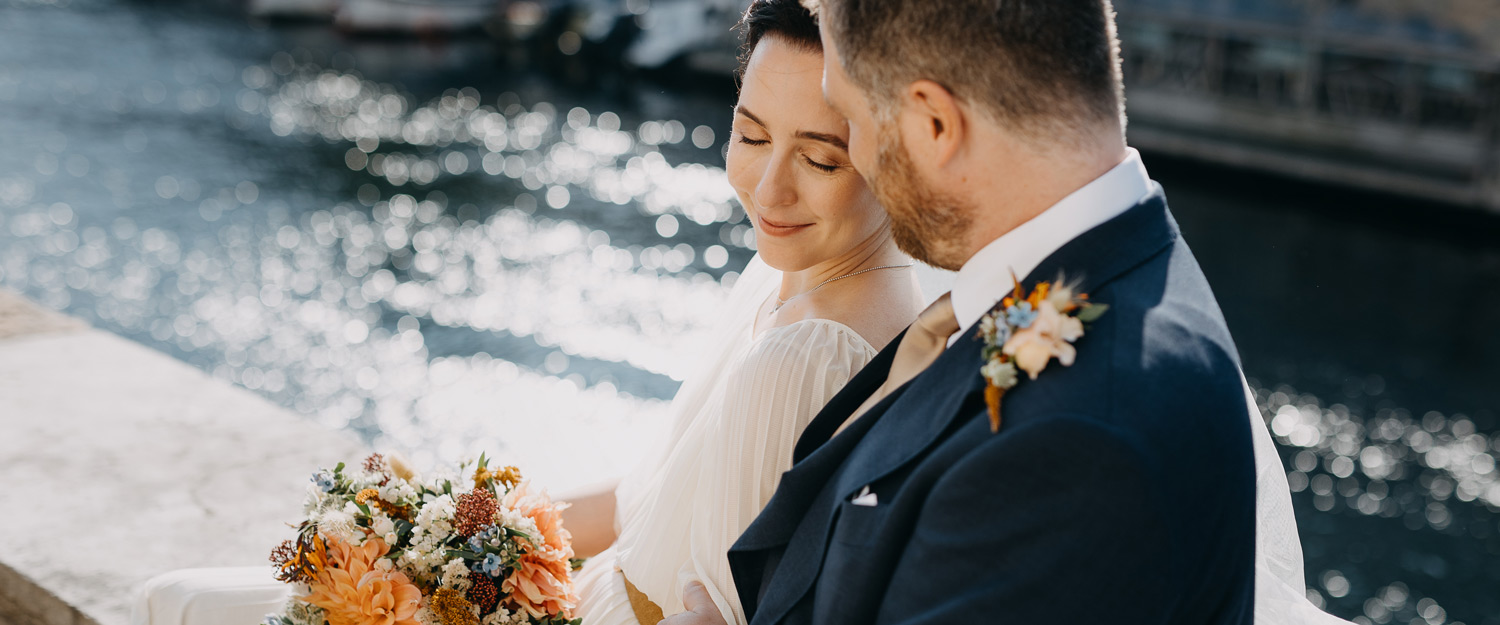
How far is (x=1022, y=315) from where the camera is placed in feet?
4.04

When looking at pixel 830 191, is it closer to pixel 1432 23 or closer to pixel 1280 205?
Result: pixel 1280 205

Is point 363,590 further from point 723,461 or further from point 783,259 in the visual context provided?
point 783,259

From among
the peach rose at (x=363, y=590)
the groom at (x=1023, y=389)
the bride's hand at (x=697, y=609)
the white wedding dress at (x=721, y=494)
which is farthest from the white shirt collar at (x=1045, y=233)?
the peach rose at (x=363, y=590)

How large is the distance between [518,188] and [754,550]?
13.7 meters

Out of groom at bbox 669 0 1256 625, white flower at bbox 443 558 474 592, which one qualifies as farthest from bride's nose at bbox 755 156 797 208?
white flower at bbox 443 558 474 592

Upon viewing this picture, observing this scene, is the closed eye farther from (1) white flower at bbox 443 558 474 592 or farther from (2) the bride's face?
(1) white flower at bbox 443 558 474 592

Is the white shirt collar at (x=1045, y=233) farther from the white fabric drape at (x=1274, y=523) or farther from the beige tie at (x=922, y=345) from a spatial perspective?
the white fabric drape at (x=1274, y=523)

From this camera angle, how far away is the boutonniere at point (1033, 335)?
3.90 feet

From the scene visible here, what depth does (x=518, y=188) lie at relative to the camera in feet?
48.8

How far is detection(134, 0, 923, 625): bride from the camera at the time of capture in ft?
5.84

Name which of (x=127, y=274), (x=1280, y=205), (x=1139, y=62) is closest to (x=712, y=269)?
(x=127, y=274)

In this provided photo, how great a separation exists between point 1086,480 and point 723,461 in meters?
0.77

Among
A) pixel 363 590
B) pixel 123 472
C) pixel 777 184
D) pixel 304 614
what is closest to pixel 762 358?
pixel 777 184

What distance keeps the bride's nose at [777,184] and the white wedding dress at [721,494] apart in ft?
0.69
